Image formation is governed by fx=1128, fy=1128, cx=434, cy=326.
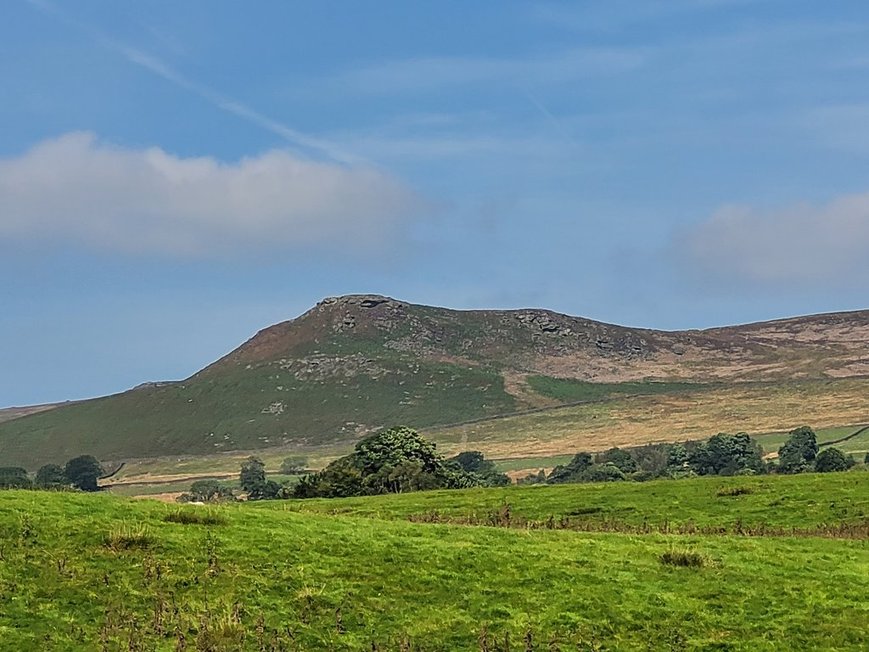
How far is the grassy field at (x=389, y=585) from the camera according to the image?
1839cm

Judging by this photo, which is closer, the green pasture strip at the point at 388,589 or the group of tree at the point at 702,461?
the green pasture strip at the point at 388,589

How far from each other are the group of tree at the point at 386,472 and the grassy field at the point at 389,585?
36.0m

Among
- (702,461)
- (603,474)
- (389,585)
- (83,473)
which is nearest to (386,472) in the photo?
(603,474)

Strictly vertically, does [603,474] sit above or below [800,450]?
above

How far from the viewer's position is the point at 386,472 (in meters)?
65.6

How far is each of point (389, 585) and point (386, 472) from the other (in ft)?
147

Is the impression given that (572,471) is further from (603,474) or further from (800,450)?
(800,450)

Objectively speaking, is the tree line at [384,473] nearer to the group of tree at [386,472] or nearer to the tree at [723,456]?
the group of tree at [386,472]

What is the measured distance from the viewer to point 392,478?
212 feet

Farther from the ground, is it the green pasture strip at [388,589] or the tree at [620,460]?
the green pasture strip at [388,589]

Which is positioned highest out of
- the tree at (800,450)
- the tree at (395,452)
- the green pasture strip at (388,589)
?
the tree at (395,452)

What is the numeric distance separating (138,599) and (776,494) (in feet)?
85.1

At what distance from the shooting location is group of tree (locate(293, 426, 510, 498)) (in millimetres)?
63625

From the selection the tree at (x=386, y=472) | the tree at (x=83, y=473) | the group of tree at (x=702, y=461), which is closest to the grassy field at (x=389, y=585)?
the tree at (x=386, y=472)
